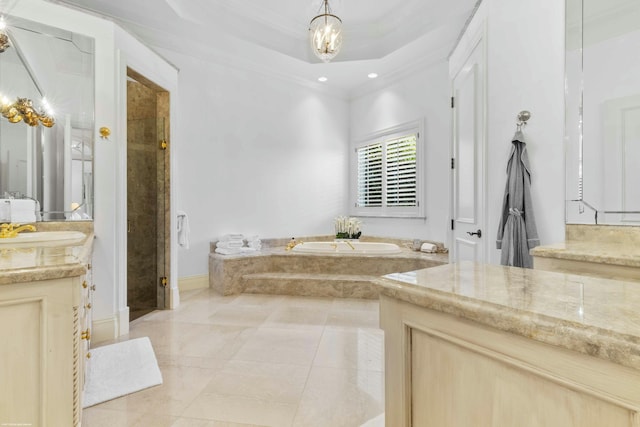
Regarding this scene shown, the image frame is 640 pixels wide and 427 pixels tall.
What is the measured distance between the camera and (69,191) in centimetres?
247

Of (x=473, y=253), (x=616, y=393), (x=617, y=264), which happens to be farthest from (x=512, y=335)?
(x=473, y=253)

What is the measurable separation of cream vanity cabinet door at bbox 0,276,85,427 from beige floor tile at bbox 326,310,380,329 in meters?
2.09

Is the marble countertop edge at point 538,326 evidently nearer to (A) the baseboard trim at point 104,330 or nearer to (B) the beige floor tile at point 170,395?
(B) the beige floor tile at point 170,395

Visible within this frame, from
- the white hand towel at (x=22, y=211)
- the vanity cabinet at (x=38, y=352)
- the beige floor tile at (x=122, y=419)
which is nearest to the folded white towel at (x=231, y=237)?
the white hand towel at (x=22, y=211)

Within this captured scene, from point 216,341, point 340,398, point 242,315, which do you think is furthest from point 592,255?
point 242,315

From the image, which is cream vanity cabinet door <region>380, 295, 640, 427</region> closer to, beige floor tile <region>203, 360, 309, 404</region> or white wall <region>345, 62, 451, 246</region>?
beige floor tile <region>203, 360, 309, 404</region>

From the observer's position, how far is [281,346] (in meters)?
2.46

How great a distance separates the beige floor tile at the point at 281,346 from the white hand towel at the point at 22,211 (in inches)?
70.5

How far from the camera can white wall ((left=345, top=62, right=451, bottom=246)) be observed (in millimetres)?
4117

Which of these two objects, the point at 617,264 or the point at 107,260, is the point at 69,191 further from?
the point at 617,264

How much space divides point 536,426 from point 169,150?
3603mm

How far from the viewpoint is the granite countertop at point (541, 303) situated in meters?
0.50

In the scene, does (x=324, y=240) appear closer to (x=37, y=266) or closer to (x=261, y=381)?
(x=261, y=381)

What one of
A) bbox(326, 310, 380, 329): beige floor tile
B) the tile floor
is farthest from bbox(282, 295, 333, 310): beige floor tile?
bbox(326, 310, 380, 329): beige floor tile
